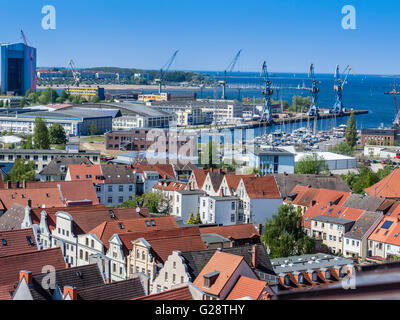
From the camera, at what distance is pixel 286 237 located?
1023 centimetres

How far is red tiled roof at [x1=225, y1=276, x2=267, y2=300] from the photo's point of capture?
5.73 metres

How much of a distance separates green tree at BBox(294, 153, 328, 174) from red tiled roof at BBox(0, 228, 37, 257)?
40.2ft

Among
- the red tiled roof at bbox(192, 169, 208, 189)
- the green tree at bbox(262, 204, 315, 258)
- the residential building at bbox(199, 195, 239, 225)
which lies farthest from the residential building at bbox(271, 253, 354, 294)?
the red tiled roof at bbox(192, 169, 208, 189)

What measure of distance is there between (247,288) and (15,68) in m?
50.1

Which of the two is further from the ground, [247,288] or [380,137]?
[247,288]

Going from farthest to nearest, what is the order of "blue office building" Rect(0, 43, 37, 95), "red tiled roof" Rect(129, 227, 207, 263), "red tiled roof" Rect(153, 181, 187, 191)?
"blue office building" Rect(0, 43, 37, 95) → "red tiled roof" Rect(153, 181, 187, 191) → "red tiled roof" Rect(129, 227, 207, 263)

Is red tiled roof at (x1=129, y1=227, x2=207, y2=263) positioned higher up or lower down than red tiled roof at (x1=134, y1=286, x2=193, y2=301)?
lower down

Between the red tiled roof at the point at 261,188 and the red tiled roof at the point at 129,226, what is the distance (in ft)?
13.0

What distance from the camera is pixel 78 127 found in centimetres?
3328

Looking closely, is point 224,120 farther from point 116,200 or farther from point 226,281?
point 226,281

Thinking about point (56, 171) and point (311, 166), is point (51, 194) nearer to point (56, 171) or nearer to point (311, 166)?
point (56, 171)

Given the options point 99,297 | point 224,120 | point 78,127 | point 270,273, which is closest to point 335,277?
point 270,273

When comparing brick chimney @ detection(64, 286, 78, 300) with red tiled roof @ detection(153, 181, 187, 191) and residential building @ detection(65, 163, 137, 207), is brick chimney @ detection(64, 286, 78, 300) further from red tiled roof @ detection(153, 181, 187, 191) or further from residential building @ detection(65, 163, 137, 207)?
residential building @ detection(65, 163, 137, 207)

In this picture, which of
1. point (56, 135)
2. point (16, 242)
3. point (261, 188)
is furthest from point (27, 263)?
point (56, 135)
